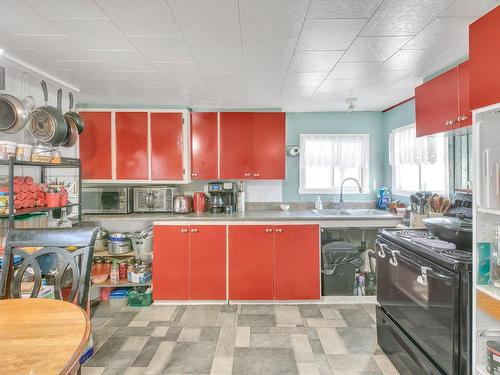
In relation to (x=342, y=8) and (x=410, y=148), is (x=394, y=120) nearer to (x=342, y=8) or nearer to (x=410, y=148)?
(x=410, y=148)

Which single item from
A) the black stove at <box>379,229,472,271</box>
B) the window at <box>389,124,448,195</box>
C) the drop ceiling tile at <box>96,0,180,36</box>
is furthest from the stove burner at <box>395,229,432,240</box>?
the drop ceiling tile at <box>96,0,180,36</box>

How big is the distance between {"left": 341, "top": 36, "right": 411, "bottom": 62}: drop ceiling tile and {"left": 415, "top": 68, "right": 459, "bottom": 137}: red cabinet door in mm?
432

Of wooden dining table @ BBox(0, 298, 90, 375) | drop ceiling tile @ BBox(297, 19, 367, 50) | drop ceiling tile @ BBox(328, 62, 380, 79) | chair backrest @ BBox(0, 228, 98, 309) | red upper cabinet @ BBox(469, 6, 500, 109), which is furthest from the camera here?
drop ceiling tile @ BBox(328, 62, 380, 79)

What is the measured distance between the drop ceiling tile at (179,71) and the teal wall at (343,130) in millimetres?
1679

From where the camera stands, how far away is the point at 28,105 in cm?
255

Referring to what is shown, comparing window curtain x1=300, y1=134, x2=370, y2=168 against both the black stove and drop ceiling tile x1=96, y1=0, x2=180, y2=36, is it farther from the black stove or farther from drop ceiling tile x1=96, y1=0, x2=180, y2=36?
drop ceiling tile x1=96, y1=0, x2=180, y2=36

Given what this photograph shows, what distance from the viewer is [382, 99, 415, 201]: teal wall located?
11.2ft

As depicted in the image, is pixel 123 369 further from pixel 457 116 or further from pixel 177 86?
pixel 457 116

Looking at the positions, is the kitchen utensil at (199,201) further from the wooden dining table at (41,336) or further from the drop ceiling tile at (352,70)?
the wooden dining table at (41,336)

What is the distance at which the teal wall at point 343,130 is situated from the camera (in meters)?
4.02

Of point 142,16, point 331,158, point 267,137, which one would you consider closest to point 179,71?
point 142,16

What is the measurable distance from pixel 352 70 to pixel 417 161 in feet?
4.34

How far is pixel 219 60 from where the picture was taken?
232cm

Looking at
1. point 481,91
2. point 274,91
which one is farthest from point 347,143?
point 481,91
